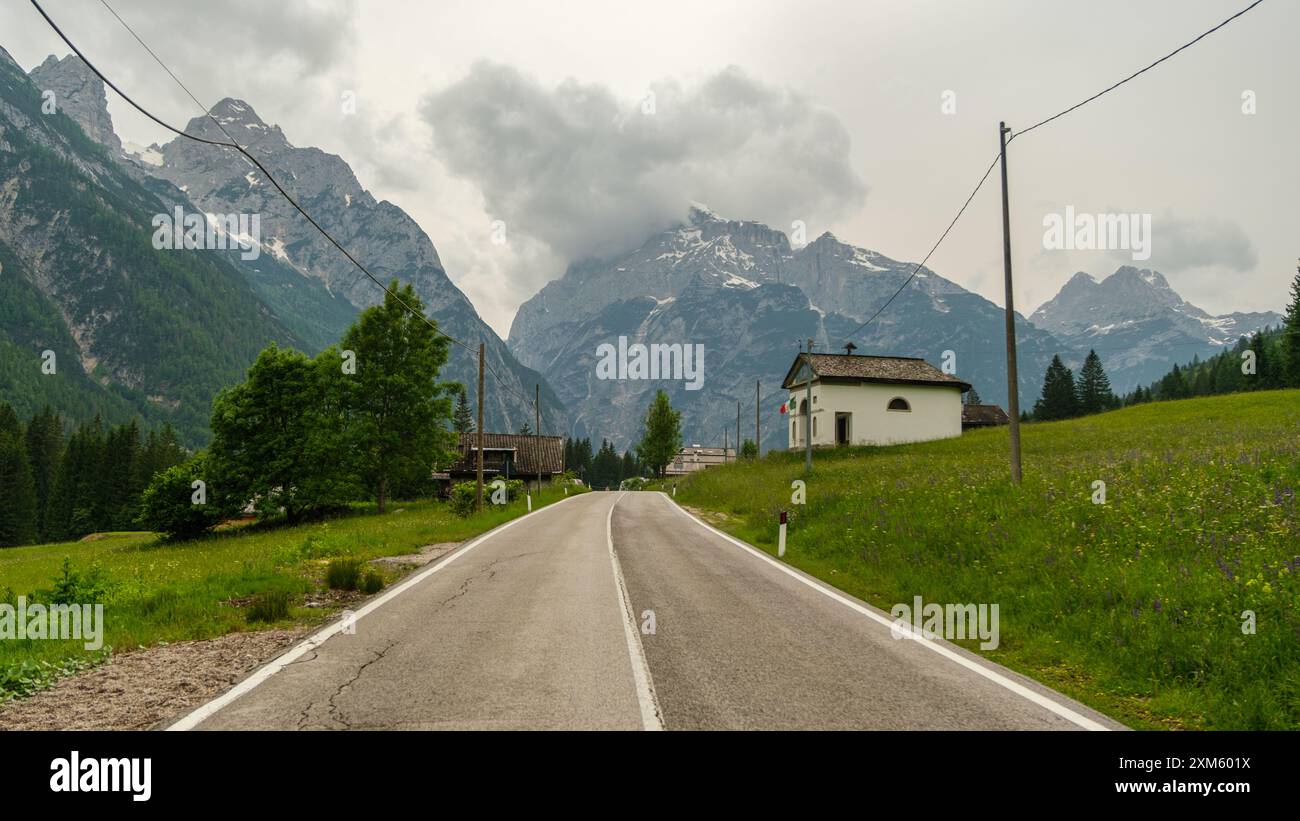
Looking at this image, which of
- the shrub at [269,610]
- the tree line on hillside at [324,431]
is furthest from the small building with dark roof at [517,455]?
the shrub at [269,610]

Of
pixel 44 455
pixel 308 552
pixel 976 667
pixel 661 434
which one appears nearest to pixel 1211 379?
pixel 661 434

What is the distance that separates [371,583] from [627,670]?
260 inches

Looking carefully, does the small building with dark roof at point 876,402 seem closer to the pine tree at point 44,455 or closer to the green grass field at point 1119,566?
the green grass field at point 1119,566

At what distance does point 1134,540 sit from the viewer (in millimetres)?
9836

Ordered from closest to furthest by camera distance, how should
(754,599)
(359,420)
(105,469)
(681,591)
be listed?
(754,599) < (681,591) < (359,420) < (105,469)

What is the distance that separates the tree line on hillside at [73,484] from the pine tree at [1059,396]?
118 metres

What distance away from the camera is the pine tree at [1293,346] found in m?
67.2

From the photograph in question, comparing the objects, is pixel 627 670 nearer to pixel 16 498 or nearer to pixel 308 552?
pixel 308 552

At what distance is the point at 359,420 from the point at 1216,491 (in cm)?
3872

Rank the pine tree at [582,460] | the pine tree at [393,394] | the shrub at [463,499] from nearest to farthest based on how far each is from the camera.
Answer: the shrub at [463,499] < the pine tree at [393,394] < the pine tree at [582,460]

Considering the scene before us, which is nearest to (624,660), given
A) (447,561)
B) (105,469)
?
(447,561)

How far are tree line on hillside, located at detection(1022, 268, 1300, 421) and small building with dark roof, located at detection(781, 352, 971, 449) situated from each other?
3500 cm

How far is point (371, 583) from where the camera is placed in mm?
11211
